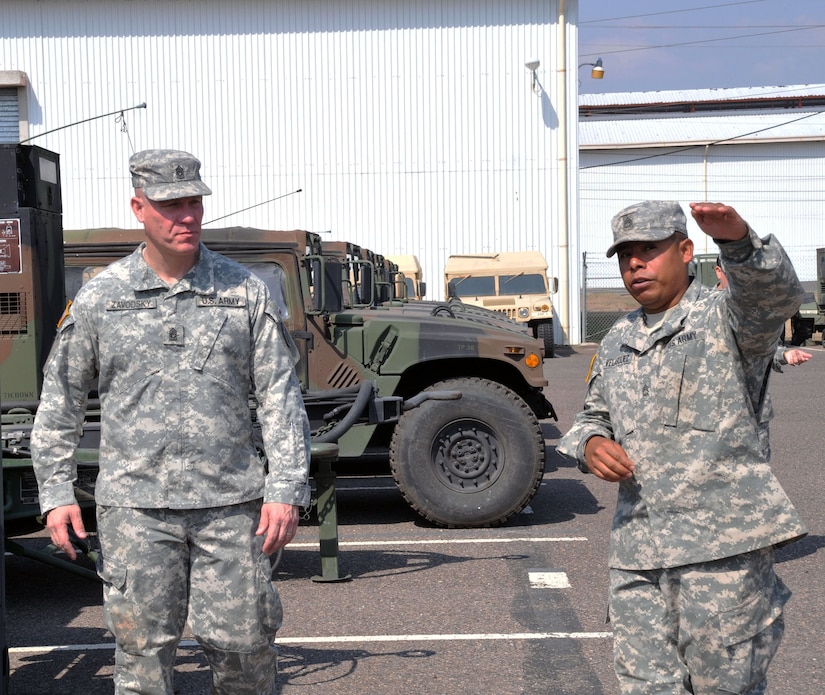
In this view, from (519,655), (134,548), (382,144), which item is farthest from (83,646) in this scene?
(382,144)

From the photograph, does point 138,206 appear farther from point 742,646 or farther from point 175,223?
point 742,646

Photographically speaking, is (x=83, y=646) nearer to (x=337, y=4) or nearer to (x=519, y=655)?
(x=519, y=655)

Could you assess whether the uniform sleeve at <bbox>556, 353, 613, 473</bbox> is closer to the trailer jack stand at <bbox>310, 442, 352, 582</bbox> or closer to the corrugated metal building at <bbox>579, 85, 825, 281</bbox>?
the trailer jack stand at <bbox>310, 442, 352, 582</bbox>

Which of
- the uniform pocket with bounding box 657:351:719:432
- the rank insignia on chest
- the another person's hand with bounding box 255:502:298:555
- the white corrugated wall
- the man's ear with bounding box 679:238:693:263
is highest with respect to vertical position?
the white corrugated wall

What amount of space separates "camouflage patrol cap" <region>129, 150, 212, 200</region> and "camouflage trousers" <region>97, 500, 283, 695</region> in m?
0.85

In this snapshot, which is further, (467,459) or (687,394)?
(467,459)

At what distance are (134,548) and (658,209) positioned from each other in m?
1.64

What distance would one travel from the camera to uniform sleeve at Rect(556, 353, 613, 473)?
127 inches

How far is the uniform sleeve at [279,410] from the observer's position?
3.12 m

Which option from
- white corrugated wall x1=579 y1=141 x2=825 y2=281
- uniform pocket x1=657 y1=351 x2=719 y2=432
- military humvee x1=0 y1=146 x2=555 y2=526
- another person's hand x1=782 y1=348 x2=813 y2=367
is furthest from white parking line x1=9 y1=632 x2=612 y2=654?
white corrugated wall x1=579 y1=141 x2=825 y2=281

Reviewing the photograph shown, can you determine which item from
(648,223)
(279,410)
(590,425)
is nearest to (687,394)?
(590,425)

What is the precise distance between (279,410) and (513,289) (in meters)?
19.3

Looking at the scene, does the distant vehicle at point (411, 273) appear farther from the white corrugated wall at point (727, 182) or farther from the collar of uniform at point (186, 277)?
the collar of uniform at point (186, 277)

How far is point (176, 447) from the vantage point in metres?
3.15
